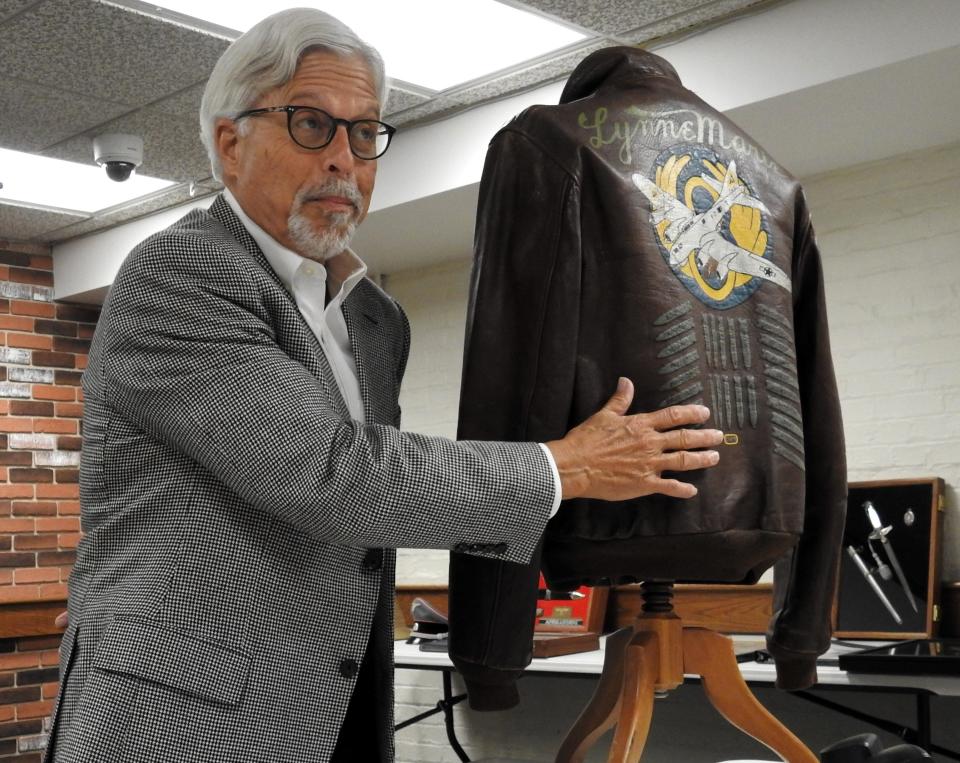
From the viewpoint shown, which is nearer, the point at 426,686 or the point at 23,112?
the point at 23,112

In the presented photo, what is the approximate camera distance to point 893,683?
282 centimetres

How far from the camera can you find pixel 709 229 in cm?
153

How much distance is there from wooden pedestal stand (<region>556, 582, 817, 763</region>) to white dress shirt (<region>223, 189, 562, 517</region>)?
0.48 meters

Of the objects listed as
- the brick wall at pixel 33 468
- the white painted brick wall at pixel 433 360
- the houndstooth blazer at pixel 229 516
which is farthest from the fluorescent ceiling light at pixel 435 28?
the brick wall at pixel 33 468

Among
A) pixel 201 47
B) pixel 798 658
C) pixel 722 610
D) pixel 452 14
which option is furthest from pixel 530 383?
pixel 722 610

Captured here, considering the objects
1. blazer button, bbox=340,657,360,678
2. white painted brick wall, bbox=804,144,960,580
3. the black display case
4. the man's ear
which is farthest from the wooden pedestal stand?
white painted brick wall, bbox=804,144,960,580

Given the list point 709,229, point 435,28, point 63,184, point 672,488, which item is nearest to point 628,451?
point 672,488

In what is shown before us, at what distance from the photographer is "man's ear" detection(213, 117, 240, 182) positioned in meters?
1.59

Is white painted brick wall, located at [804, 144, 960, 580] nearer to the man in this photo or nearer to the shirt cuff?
the man

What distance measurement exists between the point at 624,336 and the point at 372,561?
435mm

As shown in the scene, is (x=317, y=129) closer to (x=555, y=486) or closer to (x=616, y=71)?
(x=616, y=71)

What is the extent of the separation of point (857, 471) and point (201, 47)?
2.51m

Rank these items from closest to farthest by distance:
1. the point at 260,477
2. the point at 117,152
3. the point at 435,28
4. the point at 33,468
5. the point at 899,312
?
the point at 260,477 < the point at 435,28 < the point at 899,312 < the point at 117,152 < the point at 33,468

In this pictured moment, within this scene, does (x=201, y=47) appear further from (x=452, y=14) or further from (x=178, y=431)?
(x=178, y=431)
